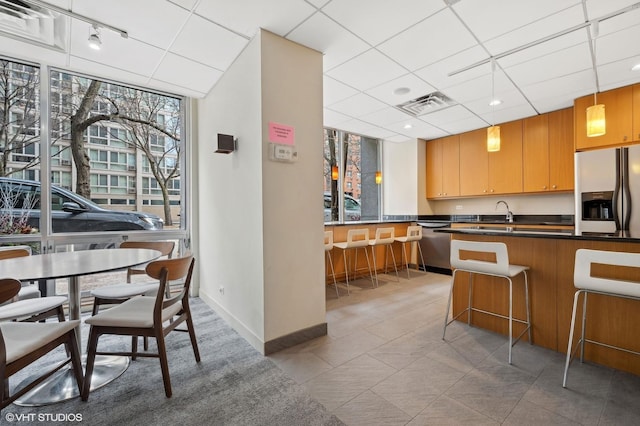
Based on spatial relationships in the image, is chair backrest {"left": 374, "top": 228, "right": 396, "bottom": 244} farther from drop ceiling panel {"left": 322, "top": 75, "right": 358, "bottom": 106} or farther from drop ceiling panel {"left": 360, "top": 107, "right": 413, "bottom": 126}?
drop ceiling panel {"left": 322, "top": 75, "right": 358, "bottom": 106}

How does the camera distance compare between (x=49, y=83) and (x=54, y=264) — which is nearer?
(x=54, y=264)

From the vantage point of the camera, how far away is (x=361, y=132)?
5.54 meters

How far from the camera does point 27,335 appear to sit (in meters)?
1.52

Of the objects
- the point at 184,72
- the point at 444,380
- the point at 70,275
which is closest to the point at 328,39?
the point at 184,72

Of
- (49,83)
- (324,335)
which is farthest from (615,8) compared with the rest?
(49,83)

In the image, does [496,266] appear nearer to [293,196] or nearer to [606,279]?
[606,279]

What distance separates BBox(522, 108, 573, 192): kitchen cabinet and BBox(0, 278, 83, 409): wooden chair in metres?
5.98

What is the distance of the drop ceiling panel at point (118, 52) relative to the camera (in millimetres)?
2432

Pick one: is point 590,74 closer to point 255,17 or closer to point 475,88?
point 475,88

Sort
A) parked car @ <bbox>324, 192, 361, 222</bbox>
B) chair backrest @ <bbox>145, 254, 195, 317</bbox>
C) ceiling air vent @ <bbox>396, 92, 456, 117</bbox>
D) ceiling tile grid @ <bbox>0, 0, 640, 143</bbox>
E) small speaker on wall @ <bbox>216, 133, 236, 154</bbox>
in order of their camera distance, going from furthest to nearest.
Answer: parked car @ <bbox>324, 192, 361, 222</bbox> → ceiling air vent @ <bbox>396, 92, 456, 117</bbox> → small speaker on wall @ <bbox>216, 133, 236, 154</bbox> → ceiling tile grid @ <bbox>0, 0, 640, 143</bbox> → chair backrest @ <bbox>145, 254, 195, 317</bbox>

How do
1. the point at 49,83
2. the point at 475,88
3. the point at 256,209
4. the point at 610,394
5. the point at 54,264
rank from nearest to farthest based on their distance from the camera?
the point at 610,394 < the point at 54,264 < the point at 256,209 < the point at 49,83 < the point at 475,88

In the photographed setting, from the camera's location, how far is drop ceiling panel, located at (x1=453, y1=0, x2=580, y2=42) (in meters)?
2.10

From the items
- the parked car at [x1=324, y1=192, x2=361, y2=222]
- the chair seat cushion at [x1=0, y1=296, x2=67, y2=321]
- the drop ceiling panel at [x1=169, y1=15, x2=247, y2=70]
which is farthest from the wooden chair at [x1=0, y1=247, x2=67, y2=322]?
the parked car at [x1=324, y1=192, x2=361, y2=222]

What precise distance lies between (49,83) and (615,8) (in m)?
5.33
